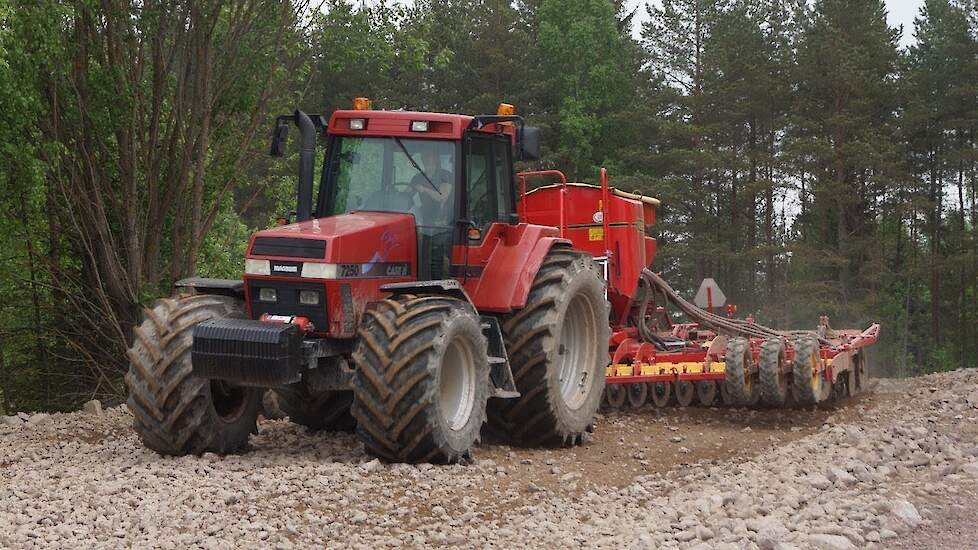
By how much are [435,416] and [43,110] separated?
8307mm

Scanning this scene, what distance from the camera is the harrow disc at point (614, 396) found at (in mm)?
12398

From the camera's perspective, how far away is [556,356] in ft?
29.7

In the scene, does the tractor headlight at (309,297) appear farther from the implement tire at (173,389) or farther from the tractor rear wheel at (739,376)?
the tractor rear wheel at (739,376)

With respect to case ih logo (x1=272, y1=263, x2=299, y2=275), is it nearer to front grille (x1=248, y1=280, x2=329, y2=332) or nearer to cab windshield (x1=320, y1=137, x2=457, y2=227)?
front grille (x1=248, y1=280, x2=329, y2=332)

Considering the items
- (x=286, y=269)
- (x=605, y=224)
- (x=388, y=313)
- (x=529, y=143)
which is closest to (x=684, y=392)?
(x=605, y=224)

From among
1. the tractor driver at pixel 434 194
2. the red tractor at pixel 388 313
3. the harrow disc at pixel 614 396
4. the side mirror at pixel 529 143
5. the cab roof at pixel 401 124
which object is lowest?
the harrow disc at pixel 614 396

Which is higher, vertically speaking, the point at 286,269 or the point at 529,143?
the point at 529,143

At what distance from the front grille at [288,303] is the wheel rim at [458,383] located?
905 millimetres

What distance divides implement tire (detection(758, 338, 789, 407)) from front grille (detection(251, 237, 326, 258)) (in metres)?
5.87

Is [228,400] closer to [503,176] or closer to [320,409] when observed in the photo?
[320,409]

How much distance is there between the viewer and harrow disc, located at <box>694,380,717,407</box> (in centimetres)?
1224

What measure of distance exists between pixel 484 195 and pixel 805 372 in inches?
184

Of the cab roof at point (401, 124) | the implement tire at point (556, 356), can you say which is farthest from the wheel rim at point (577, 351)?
the cab roof at point (401, 124)

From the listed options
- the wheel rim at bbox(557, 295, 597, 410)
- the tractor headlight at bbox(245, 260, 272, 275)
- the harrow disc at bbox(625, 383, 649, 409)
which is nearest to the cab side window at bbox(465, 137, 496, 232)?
the wheel rim at bbox(557, 295, 597, 410)
